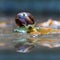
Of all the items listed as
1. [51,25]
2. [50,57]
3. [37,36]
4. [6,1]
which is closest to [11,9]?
[6,1]

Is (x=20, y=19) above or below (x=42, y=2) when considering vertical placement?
below

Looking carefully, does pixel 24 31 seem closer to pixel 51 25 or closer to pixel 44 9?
pixel 51 25

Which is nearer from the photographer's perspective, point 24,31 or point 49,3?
point 24,31

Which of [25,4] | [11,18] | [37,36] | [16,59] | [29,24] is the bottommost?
[16,59]

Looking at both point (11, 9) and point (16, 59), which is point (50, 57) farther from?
point (11, 9)

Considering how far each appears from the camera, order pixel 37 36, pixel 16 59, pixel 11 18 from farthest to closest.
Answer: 1. pixel 11 18
2. pixel 37 36
3. pixel 16 59

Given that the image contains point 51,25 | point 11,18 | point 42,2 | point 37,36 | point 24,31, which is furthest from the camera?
point 42,2
